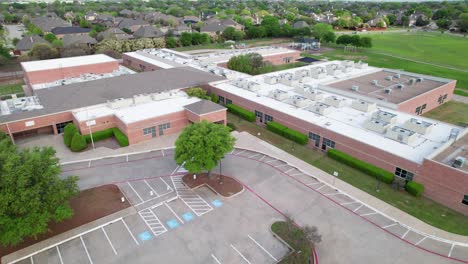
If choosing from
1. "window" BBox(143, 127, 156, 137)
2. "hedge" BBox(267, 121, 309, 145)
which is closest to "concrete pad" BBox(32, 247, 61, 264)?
"window" BBox(143, 127, 156, 137)

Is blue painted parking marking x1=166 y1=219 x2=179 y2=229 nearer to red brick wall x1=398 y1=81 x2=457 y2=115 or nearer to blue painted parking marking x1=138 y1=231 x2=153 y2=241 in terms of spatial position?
blue painted parking marking x1=138 y1=231 x2=153 y2=241

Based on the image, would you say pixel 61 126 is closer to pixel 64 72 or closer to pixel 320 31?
pixel 64 72

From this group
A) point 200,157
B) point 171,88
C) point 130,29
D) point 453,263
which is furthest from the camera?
point 130,29

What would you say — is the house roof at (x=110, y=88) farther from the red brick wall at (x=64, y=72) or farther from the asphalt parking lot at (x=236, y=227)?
the asphalt parking lot at (x=236, y=227)

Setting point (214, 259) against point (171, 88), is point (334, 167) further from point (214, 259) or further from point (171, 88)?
point (171, 88)

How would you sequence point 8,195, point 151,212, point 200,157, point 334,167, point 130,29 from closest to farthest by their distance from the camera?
point 8,195 < point 151,212 < point 200,157 < point 334,167 < point 130,29

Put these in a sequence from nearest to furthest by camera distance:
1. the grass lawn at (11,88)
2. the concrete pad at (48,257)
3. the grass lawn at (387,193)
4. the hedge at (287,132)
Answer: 1. the concrete pad at (48,257)
2. the grass lawn at (387,193)
3. the hedge at (287,132)
4. the grass lawn at (11,88)

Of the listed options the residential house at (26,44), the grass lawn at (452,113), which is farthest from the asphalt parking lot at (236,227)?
the residential house at (26,44)

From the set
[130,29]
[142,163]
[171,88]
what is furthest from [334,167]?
[130,29]
